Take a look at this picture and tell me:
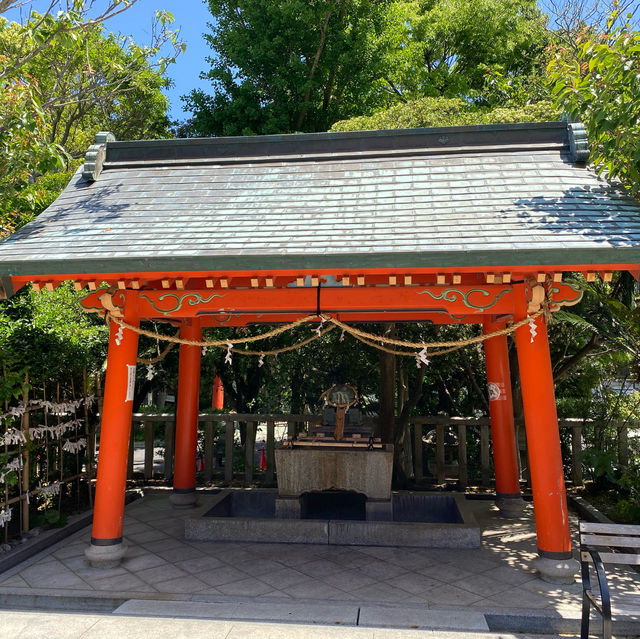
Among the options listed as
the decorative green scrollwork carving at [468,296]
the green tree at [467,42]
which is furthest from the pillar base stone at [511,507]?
the green tree at [467,42]

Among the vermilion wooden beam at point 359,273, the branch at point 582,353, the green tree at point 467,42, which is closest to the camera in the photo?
the vermilion wooden beam at point 359,273

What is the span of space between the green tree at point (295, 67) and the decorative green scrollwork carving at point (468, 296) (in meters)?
11.4

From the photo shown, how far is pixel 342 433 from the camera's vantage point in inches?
304

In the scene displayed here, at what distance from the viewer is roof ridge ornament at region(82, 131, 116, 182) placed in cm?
741

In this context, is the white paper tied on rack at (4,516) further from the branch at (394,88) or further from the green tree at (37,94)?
the branch at (394,88)

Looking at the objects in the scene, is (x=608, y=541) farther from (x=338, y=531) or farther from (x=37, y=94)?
(x=37, y=94)

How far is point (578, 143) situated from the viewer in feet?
21.5

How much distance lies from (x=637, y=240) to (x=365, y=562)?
166 inches

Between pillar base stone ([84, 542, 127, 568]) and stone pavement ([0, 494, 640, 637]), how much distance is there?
0.25ft

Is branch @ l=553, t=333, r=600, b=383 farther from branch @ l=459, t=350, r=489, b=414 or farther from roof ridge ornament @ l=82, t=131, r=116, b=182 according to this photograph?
roof ridge ornament @ l=82, t=131, r=116, b=182

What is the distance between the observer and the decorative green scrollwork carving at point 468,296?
5824 mm

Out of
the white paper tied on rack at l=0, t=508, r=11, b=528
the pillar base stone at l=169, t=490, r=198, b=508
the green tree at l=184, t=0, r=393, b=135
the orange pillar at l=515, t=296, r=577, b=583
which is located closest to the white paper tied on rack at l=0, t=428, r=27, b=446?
the white paper tied on rack at l=0, t=508, r=11, b=528

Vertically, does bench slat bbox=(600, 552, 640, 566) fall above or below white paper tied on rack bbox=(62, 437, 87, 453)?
below

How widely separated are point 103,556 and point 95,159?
16.0 feet
